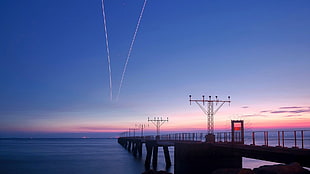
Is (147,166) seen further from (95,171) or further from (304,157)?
(304,157)

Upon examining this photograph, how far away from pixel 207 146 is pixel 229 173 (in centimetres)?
1227

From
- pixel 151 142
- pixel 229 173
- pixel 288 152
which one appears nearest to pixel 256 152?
pixel 288 152

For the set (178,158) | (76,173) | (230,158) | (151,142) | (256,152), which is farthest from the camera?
(151,142)

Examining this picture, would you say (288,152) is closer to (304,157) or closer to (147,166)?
(304,157)

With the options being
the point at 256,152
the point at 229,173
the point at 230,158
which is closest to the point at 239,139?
the point at 230,158

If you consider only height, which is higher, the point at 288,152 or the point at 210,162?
the point at 288,152

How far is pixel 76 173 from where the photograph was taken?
48125 mm

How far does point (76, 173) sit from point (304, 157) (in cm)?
3660

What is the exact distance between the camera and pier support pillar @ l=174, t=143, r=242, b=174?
92.6ft

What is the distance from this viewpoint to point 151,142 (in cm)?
5134

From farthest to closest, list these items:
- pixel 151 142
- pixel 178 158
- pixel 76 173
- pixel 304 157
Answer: pixel 151 142, pixel 76 173, pixel 178 158, pixel 304 157

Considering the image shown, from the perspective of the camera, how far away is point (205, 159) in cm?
2892

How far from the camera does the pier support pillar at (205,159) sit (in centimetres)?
2823

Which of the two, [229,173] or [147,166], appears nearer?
[229,173]
